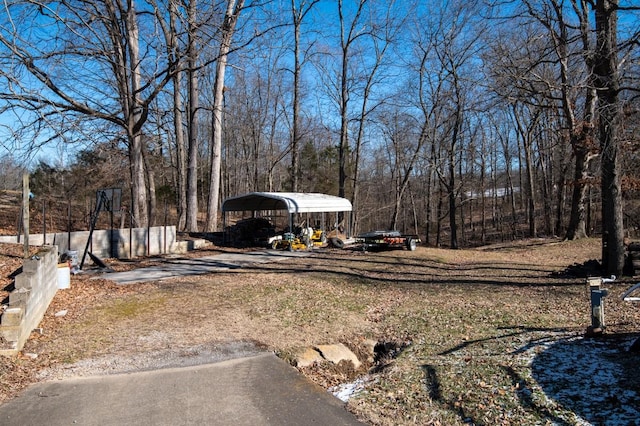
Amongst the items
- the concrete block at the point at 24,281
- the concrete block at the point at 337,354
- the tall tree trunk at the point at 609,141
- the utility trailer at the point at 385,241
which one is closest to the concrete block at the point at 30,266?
the concrete block at the point at 24,281

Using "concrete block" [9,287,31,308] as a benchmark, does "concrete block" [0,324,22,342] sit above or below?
below

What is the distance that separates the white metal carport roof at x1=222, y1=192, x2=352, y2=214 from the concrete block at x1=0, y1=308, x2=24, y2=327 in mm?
13113

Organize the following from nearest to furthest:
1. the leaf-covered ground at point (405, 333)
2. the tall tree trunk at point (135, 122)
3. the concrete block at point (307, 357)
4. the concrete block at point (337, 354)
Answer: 1. the leaf-covered ground at point (405, 333)
2. the concrete block at point (307, 357)
3. the concrete block at point (337, 354)
4. the tall tree trunk at point (135, 122)

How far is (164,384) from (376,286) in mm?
7137

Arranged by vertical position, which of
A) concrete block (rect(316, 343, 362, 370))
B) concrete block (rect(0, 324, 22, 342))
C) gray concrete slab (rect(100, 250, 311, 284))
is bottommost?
concrete block (rect(316, 343, 362, 370))

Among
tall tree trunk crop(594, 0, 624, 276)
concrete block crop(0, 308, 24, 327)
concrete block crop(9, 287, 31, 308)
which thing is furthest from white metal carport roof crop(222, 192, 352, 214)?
concrete block crop(0, 308, 24, 327)

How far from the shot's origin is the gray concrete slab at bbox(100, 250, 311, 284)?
1148 cm

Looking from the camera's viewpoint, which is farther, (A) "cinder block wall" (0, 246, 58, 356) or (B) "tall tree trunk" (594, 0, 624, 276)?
(B) "tall tree trunk" (594, 0, 624, 276)

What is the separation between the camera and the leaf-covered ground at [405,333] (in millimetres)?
4578

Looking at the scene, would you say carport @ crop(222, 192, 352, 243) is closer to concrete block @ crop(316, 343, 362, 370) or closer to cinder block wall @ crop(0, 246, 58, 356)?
cinder block wall @ crop(0, 246, 58, 356)

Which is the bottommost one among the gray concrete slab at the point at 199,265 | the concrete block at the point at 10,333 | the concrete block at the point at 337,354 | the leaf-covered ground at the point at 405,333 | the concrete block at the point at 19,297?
the concrete block at the point at 337,354

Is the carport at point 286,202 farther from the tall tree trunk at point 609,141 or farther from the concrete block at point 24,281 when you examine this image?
the concrete block at point 24,281

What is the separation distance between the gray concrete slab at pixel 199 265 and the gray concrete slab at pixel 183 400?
5996 millimetres

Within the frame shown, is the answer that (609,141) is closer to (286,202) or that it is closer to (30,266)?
(30,266)
